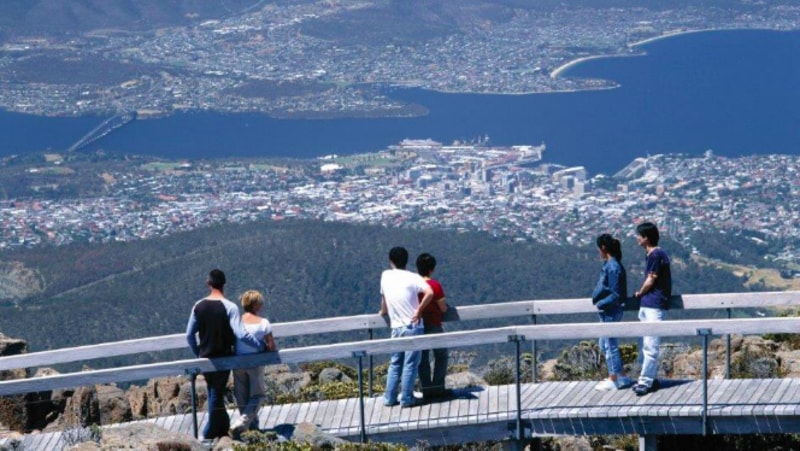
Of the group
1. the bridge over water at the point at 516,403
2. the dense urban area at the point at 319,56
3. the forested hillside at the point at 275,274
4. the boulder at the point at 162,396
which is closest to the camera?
the bridge over water at the point at 516,403

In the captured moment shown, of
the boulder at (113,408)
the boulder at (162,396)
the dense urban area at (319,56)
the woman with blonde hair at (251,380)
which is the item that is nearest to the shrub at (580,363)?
the woman with blonde hair at (251,380)

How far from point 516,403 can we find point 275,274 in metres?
33.7

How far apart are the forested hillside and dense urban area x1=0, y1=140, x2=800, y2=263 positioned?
6.92 metres

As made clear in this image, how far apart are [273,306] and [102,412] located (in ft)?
93.2

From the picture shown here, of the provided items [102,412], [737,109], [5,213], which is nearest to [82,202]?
[5,213]

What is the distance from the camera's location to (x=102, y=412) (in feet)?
37.1

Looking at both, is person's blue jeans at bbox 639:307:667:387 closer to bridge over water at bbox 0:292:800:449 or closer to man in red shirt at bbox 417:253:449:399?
bridge over water at bbox 0:292:800:449

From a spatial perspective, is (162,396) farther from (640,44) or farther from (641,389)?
(640,44)

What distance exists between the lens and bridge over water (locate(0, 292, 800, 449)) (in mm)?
9875

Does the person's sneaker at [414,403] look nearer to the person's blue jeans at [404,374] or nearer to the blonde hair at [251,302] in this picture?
the person's blue jeans at [404,374]

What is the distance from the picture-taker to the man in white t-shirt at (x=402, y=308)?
1040 centimetres

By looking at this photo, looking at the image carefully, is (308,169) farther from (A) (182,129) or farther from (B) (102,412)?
(B) (102,412)

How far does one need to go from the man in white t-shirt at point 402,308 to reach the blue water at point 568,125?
75.5 m

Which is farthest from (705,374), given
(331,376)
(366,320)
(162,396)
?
(162,396)
